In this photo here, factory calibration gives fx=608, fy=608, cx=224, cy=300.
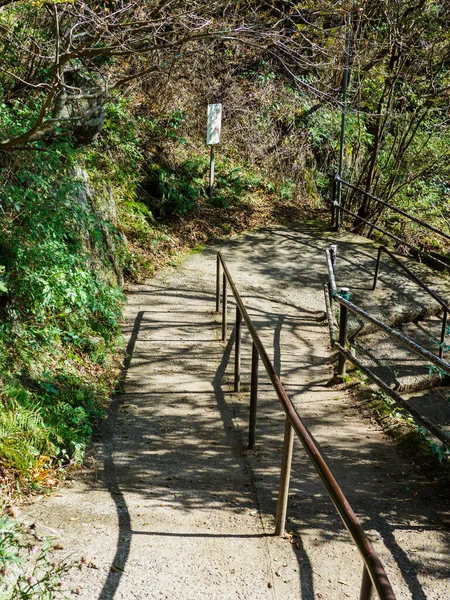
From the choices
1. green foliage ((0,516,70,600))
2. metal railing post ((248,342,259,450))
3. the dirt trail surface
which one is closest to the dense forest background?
the dirt trail surface

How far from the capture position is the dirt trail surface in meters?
2.93

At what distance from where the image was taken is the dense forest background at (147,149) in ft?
17.1

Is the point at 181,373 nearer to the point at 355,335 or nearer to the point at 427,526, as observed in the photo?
the point at 355,335

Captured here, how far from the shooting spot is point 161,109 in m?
13.2

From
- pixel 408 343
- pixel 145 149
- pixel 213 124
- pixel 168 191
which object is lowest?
pixel 408 343

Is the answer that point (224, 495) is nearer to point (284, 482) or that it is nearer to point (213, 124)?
point (284, 482)

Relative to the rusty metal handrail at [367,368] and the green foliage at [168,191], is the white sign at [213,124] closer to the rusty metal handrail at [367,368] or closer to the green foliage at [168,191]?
the green foliage at [168,191]

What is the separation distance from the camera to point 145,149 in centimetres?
1256

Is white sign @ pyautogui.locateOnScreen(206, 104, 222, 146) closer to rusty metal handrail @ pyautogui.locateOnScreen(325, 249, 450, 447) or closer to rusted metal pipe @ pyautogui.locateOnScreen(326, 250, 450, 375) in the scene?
rusty metal handrail @ pyautogui.locateOnScreen(325, 249, 450, 447)

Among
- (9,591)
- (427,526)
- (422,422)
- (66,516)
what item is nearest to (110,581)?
(9,591)

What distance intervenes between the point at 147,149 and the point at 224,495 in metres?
9.86

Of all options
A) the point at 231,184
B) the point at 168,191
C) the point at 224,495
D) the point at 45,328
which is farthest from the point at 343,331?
the point at 231,184

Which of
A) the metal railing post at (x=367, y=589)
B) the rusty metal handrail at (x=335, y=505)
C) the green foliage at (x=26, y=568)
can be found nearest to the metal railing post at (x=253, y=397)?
the rusty metal handrail at (x=335, y=505)

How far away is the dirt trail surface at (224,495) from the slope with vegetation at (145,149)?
1.36 ft
